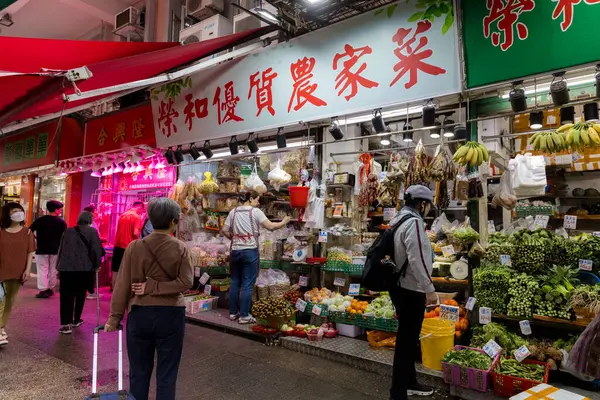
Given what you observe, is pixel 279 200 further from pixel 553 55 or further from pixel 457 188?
pixel 553 55

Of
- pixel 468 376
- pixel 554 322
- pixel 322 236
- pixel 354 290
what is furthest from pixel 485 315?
pixel 322 236

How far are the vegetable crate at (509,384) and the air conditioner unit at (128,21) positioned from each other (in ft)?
33.4

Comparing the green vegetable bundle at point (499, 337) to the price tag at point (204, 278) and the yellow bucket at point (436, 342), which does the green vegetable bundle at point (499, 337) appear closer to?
the yellow bucket at point (436, 342)

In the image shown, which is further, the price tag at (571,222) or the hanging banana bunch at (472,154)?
the price tag at (571,222)

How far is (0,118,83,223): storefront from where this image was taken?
1077cm

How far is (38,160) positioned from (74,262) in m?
6.58

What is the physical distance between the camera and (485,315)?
4762 mm

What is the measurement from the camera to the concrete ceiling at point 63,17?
970 cm

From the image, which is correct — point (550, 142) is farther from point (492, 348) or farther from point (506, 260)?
point (492, 348)

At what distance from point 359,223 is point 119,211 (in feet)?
23.7

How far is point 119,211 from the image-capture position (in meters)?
11.0

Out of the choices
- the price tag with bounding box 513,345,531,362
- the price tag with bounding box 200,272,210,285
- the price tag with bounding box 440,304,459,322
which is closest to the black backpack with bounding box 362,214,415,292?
the price tag with bounding box 440,304,459,322

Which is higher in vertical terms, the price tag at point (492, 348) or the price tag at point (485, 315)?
the price tag at point (485, 315)

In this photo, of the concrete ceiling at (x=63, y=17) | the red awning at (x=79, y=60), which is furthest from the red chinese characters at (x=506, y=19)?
the concrete ceiling at (x=63, y=17)
